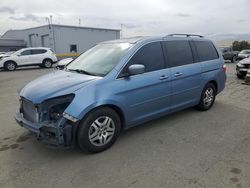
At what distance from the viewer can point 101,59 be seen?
4801 millimetres

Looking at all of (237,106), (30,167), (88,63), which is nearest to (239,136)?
(237,106)

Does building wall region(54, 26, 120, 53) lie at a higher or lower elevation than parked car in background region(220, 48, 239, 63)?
higher

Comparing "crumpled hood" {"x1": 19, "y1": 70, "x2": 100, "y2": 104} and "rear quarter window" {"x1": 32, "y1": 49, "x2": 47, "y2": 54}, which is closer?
"crumpled hood" {"x1": 19, "y1": 70, "x2": 100, "y2": 104}

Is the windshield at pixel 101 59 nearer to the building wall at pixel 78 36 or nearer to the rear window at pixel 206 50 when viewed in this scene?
the rear window at pixel 206 50

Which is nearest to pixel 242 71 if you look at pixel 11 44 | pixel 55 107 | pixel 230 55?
pixel 55 107

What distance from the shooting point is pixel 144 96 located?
181 inches

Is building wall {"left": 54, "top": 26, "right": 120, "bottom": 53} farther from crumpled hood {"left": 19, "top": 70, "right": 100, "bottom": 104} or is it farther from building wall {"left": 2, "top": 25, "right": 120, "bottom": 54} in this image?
crumpled hood {"left": 19, "top": 70, "right": 100, "bottom": 104}

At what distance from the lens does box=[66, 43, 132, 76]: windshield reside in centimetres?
447

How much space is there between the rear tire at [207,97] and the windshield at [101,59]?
2.38 meters

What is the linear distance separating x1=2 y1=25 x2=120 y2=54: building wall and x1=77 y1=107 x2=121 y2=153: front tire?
30235 mm

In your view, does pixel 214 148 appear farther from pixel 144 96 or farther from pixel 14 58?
pixel 14 58

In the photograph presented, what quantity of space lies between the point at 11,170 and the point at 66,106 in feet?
3.72

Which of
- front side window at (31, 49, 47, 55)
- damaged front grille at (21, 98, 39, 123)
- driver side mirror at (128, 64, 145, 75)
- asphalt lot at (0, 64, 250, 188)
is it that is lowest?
asphalt lot at (0, 64, 250, 188)

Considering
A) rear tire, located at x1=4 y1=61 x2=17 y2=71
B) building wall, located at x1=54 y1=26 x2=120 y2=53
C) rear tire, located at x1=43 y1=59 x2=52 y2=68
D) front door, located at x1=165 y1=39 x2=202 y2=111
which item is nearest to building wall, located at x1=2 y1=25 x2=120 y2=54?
building wall, located at x1=54 y1=26 x2=120 y2=53
